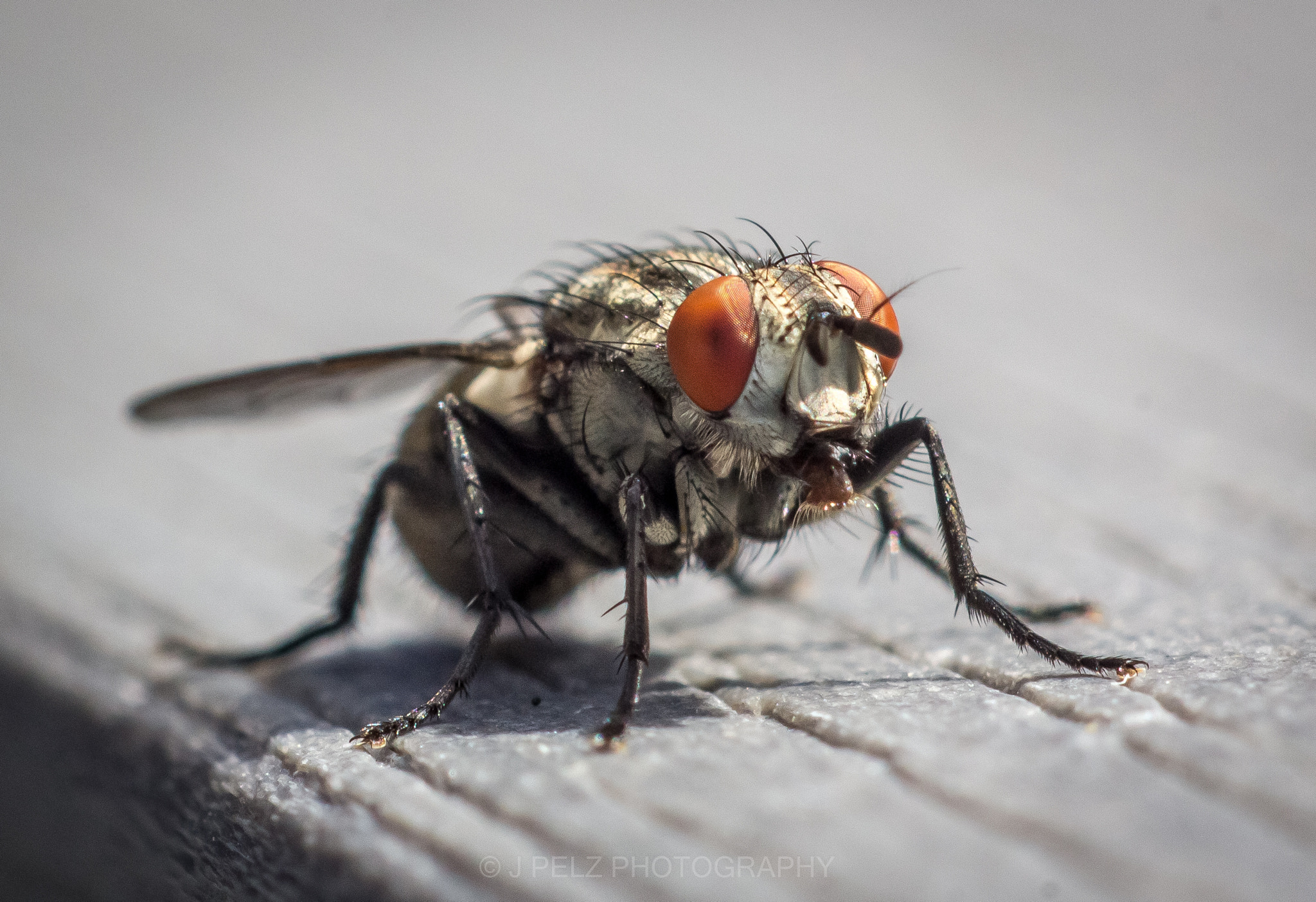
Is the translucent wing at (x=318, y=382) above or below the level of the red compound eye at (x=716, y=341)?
below

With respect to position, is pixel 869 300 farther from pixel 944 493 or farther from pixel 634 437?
pixel 634 437

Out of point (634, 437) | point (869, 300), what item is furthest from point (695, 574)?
point (869, 300)

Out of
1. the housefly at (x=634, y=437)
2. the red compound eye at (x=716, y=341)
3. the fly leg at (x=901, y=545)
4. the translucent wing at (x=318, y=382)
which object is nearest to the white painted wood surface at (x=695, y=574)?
Result: the fly leg at (x=901, y=545)

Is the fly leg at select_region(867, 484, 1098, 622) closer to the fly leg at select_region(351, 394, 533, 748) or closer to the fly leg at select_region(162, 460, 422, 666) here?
the fly leg at select_region(351, 394, 533, 748)

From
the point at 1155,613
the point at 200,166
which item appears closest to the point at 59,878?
the point at 1155,613

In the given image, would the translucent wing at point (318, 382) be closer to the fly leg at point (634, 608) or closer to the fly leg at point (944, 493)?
the fly leg at point (634, 608)

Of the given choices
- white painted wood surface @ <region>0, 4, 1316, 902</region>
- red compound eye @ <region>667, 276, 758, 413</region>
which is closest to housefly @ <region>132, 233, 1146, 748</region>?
red compound eye @ <region>667, 276, 758, 413</region>
